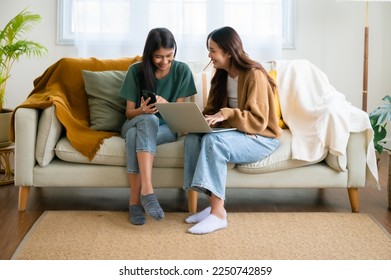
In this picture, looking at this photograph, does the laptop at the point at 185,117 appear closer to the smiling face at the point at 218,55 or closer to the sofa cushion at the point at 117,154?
the sofa cushion at the point at 117,154

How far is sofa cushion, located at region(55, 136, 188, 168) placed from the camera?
3021 millimetres

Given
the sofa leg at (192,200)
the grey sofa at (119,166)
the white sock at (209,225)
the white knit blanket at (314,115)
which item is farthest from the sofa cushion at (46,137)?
the white knit blanket at (314,115)

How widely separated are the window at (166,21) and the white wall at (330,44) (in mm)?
135

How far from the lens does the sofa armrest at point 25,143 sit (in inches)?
119

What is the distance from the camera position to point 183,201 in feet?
11.0

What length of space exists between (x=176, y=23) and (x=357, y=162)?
221 centimetres

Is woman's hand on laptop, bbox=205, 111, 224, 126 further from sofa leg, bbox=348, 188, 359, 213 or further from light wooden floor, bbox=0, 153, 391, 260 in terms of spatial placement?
sofa leg, bbox=348, 188, 359, 213

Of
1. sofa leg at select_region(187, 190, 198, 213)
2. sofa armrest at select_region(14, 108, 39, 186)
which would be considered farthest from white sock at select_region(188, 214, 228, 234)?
sofa armrest at select_region(14, 108, 39, 186)

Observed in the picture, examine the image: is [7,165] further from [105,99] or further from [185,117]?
[185,117]

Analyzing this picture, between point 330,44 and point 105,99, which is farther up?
point 330,44

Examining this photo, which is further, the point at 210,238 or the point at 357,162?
the point at 357,162

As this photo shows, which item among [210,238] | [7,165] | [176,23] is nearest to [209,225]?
[210,238]

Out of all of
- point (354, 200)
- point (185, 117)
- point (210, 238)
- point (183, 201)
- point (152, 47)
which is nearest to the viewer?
point (210, 238)
